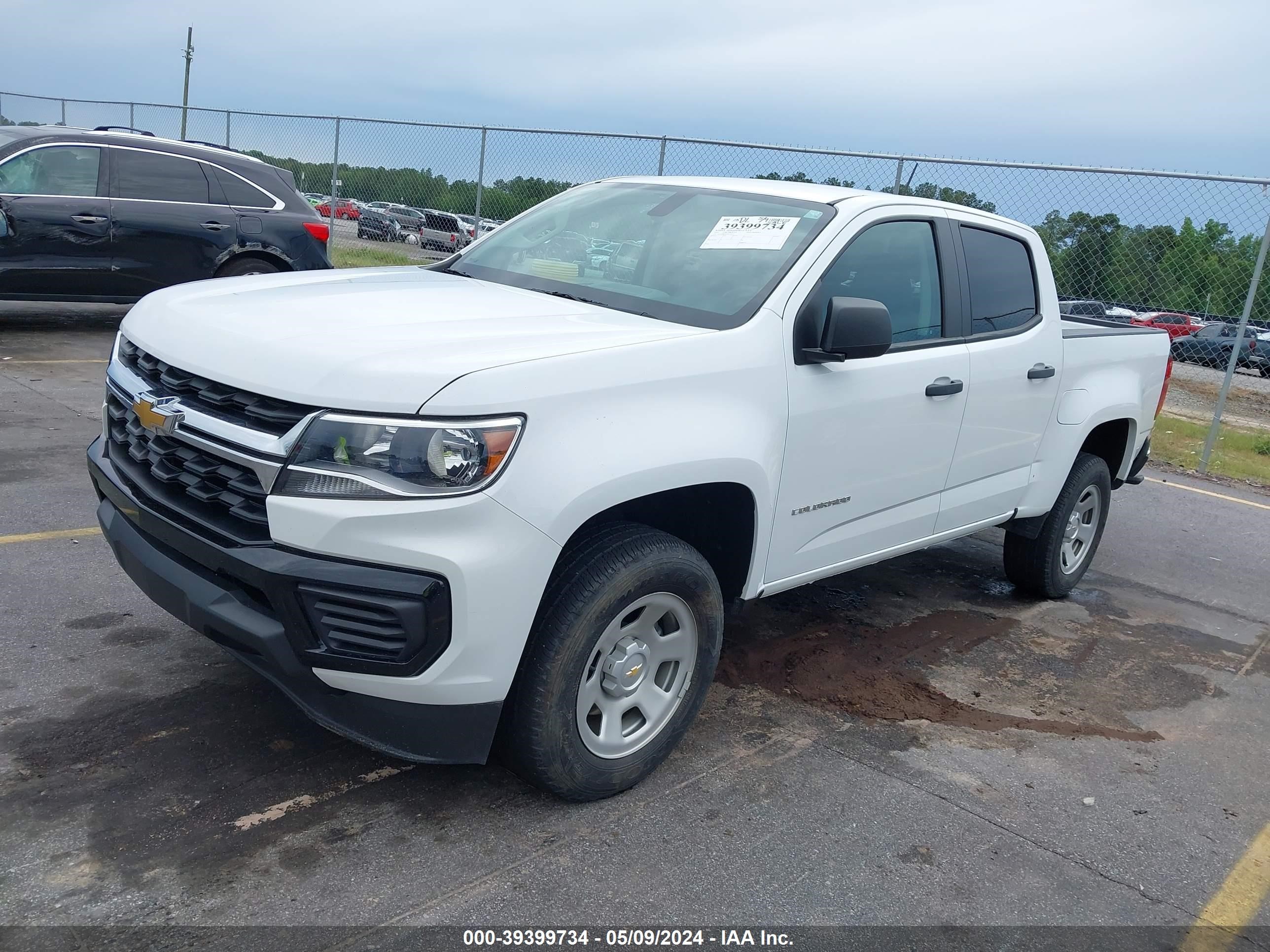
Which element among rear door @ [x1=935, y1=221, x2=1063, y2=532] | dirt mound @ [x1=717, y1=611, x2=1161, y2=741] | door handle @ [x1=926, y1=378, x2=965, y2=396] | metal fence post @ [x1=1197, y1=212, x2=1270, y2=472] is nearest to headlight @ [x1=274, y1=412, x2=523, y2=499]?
dirt mound @ [x1=717, y1=611, x2=1161, y2=741]

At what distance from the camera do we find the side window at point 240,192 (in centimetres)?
1027

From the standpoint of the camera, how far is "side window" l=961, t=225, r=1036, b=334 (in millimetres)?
4543

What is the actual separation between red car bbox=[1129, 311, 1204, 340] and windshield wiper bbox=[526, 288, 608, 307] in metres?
7.49

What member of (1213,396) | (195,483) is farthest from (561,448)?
(1213,396)

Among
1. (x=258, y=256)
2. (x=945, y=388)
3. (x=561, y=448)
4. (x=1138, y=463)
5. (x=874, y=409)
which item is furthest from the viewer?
(x=258, y=256)

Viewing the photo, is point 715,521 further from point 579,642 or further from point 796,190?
point 796,190

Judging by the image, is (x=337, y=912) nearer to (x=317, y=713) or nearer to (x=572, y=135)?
(x=317, y=713)

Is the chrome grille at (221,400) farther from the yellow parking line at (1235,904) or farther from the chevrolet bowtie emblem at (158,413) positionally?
→ the yellow parking line at (1235,904)

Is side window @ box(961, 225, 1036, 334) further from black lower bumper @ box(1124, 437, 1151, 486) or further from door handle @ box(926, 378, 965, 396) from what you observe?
black lower bumper @ box(1124, 437, 1151, 486)

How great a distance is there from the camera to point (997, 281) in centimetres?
472

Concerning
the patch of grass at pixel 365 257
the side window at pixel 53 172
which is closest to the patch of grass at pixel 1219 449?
the side window at pixel 53 172

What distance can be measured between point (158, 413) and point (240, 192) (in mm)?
8129

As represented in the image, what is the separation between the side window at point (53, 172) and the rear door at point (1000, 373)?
818cm

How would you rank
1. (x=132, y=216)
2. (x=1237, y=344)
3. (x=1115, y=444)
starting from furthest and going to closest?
(x=132, y=216), (x=1237, y=344), (x=1115, y=444)
